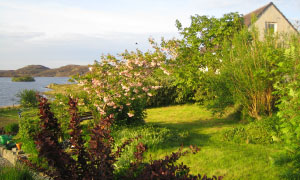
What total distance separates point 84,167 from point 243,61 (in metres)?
7.05

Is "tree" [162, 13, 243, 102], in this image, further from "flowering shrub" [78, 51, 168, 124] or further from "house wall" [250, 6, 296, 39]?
"house wall" [250, 6, 296, 39]

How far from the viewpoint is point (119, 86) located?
8453 mm

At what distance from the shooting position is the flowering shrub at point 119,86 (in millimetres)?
8109

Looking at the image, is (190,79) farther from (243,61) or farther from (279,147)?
(279,147)

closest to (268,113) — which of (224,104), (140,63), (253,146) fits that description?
(224,104)

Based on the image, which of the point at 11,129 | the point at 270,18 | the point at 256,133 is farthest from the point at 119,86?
the point at 270,18

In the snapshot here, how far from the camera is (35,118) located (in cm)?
848

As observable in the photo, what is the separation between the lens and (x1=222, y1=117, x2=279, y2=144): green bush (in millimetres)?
7141

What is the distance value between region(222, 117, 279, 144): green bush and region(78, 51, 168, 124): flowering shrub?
3.18 m

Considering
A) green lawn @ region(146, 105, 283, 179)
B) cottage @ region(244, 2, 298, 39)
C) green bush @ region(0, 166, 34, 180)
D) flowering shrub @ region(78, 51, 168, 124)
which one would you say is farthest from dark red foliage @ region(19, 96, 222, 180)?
cottage @ region(244, 2, 298, 39)

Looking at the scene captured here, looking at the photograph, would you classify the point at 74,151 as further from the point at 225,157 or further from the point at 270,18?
the point at 270,18

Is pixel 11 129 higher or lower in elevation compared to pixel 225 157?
lower

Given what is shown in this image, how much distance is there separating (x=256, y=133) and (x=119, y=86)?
4.95 m

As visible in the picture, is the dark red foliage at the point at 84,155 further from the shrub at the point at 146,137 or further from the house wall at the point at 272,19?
the house wall at the point at 272,19
